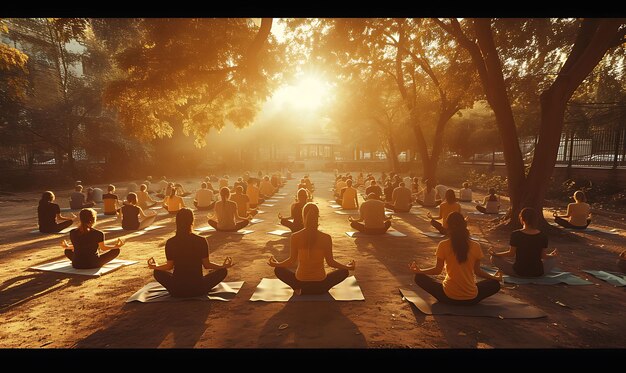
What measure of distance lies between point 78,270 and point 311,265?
4951 mm

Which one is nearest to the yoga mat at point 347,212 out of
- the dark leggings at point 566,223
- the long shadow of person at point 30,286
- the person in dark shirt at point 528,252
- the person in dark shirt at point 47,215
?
the dark leggings at point 566,223

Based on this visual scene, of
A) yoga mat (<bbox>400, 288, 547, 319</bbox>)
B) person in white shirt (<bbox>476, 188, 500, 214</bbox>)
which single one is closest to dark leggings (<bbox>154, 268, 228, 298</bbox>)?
yoga mat (<bbox>400, 288, 547, 319</bbox>)

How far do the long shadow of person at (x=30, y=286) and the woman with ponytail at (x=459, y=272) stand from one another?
20.1ft

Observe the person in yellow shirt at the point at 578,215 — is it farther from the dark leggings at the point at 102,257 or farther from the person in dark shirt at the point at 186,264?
the dark leggings at the point at 102,257

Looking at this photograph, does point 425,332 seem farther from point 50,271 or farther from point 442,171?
point 442,171

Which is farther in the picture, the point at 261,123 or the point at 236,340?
the point at 261,123

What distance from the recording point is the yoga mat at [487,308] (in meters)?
4.61

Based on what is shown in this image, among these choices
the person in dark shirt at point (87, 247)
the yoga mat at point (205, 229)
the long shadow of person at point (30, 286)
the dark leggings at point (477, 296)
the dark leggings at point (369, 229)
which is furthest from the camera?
the yoga mat at point (205, 229)

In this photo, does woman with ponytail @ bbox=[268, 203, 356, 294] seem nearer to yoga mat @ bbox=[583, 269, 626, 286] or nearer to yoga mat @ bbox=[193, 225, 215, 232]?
yoga mat @ bbox=[583, 269, 626, 286]

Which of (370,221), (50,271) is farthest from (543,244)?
(50,271)

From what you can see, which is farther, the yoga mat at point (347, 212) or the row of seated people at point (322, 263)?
the yoga mat at point (347, 212)

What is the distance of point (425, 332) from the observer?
4.16m

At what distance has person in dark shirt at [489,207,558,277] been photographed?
574 centimetres

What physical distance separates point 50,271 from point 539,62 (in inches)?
871
